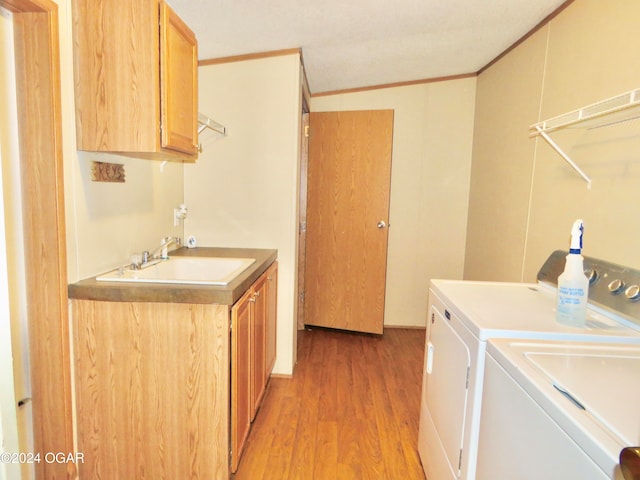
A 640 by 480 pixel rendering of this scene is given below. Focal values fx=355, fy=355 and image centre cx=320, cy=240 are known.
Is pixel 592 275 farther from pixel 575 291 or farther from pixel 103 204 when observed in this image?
pixel 103 204

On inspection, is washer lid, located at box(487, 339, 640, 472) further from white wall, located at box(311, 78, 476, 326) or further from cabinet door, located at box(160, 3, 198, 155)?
white wall, located at box(311, 78, 476, 326)

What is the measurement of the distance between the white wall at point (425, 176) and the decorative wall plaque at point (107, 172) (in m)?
2.17

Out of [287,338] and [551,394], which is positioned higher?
[551,394]

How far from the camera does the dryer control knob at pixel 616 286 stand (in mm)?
1190

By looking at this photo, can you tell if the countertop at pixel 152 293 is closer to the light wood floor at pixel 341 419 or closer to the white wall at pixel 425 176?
the light wood floor at pixel 341 419

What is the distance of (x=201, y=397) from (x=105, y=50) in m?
1.38

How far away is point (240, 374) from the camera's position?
1549 millimetres

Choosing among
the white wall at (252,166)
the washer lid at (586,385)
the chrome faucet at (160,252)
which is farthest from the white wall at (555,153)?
Result: the chrome faucet at (160,252)

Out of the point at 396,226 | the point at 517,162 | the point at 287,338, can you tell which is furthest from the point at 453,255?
the point at 287,338

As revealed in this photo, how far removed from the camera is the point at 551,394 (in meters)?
0.71

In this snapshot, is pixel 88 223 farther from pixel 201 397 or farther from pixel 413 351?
pixel 413 351

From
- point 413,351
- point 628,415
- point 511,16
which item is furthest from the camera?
point 413,351

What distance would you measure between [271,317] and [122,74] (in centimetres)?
151

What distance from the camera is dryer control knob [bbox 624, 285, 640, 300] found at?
1.12 meters
